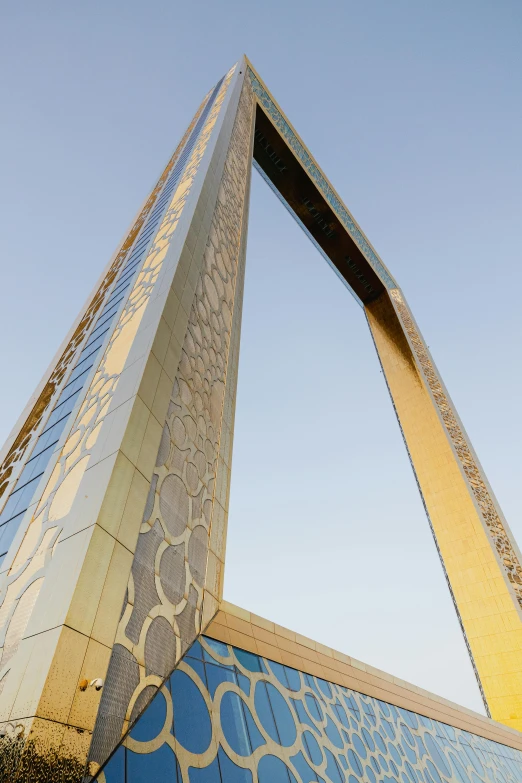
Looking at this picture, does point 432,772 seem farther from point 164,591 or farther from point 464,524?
point 464,524

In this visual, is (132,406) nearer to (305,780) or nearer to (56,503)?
(56,503)

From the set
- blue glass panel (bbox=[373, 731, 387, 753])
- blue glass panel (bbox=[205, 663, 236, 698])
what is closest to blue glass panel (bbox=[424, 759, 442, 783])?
blue glass panel (bbox=[373, 731, 387, 753])

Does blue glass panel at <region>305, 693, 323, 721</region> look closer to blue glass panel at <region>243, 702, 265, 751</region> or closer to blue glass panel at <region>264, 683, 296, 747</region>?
blue glass panel at <region>264, 683, 296, 747</region>

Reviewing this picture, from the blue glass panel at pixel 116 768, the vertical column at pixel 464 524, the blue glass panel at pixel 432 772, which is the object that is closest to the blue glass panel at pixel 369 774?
the blue glass panel at pixel 432 772

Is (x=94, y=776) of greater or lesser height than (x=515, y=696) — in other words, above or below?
below

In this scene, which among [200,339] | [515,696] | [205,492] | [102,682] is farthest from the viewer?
[515,696]

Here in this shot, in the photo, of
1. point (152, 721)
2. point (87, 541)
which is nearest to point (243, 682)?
point (152, 721)

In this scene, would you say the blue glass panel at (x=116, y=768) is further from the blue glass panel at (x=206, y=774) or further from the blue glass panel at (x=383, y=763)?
the blue glass panel at (x=383, y=763)

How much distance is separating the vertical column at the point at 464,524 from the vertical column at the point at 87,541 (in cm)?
803

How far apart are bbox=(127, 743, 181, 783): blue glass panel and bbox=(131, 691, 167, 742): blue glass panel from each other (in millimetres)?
69

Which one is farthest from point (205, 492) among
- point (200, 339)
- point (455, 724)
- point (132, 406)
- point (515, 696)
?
point (515, 696)

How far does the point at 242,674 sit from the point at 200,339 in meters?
2.71

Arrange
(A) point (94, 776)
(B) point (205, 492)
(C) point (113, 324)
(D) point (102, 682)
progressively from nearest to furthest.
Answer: (A) point (94, 776), (D) point (102, 682), (B) point (205, 492), (C) point (113, 324)

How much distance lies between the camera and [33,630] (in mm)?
2152
